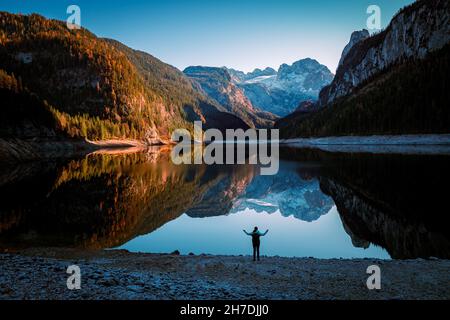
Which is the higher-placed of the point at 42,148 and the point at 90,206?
the point at 42,148

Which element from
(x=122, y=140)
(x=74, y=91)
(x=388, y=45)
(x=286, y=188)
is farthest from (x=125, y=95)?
(x=286, y=188)

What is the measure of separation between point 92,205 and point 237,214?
13.6 metres

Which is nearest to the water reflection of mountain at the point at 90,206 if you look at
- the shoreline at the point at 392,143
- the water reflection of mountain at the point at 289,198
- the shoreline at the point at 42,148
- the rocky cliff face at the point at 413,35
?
the water reflection of mountain at the point at 289,198

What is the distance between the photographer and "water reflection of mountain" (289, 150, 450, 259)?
17.9 meters

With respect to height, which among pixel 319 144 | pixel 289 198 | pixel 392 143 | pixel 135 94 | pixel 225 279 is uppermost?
pixel 135 94

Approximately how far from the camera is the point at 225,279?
38.3 ft

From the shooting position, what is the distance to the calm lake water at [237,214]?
62.3ft

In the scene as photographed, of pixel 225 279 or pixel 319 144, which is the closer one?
pixel 225 279

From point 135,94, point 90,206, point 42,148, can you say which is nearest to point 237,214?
point 90,206

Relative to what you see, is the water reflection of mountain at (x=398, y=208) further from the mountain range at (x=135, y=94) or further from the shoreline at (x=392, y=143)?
the mountain range at (x=135, y=94)

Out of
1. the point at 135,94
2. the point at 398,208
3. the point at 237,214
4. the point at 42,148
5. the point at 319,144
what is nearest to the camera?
the point at 398,208

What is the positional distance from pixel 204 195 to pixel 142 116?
16881 centimetres

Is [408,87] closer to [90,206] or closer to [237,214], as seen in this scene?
[237,214]

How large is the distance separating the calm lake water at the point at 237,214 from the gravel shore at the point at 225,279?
13.5 feet
